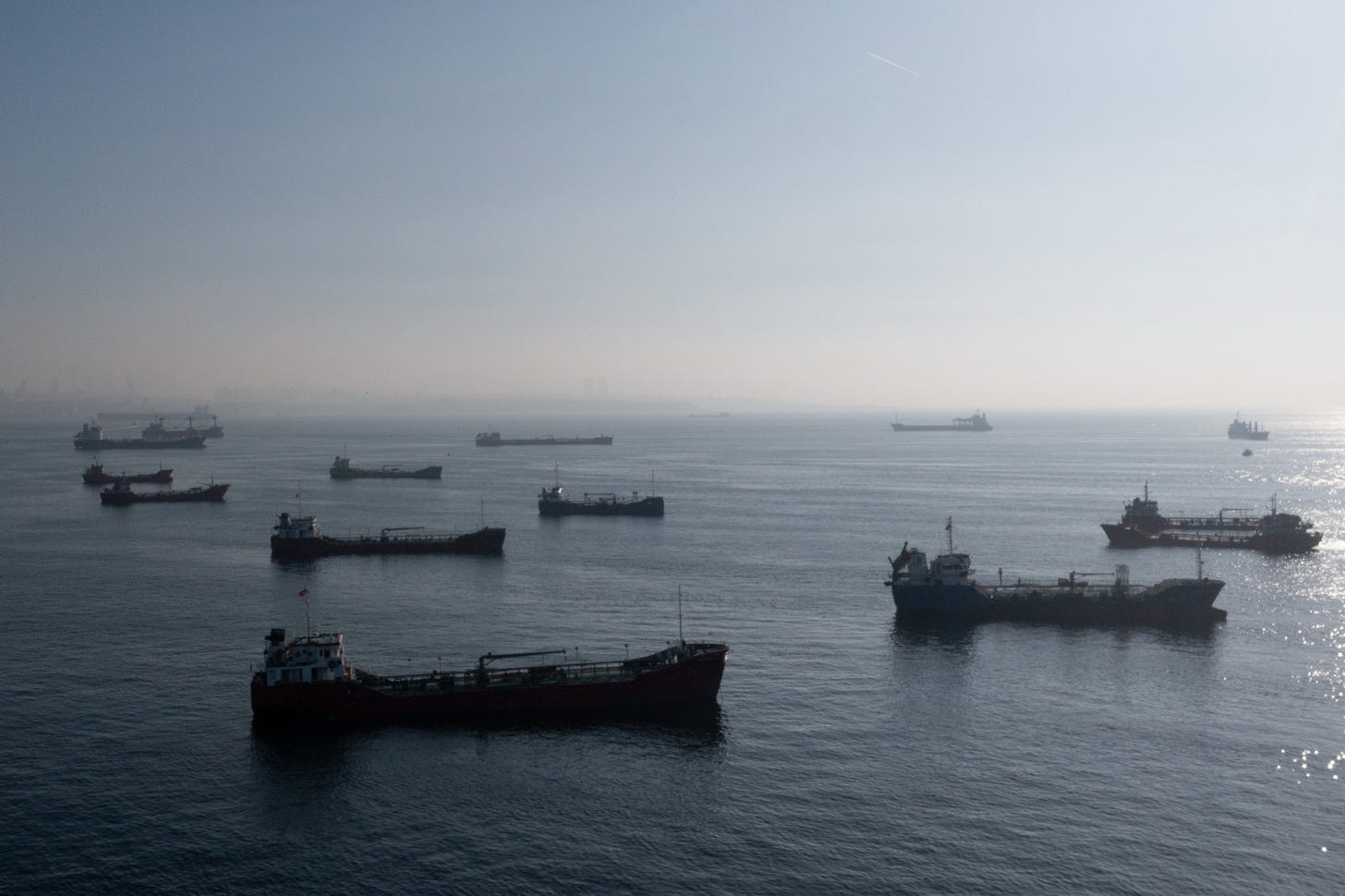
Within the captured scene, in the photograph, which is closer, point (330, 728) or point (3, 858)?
point (3, 858)

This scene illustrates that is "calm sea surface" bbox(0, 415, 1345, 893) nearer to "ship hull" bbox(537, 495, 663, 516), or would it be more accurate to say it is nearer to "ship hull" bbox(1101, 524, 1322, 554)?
"ship hull" bbox(1101, 524, 1322, 554)

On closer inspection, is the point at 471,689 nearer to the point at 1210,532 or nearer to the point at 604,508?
the point at 604,508

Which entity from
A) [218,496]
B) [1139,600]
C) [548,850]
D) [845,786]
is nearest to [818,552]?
[1139,600]

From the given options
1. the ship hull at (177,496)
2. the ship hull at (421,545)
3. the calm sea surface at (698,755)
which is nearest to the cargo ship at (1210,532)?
the calm sea surface at (698,755)

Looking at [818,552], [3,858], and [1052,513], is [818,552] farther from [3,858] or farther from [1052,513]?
[3,858]

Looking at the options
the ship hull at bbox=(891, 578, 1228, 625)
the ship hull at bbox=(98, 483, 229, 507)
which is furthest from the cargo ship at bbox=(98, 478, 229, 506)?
the ship hull at bbox=(891, 578, 1228, 625)

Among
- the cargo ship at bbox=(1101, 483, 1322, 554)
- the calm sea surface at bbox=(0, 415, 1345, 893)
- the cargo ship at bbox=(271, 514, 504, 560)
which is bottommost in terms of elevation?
the calm sea surface at bbox=(0, 415, 1345, 893)

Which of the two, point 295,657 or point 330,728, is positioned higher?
point 295,657
